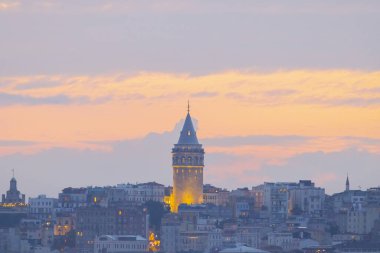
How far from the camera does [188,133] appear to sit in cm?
16938

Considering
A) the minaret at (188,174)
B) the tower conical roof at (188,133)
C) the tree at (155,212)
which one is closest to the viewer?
the tree at (155,212)

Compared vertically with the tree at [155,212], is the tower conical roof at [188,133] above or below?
above

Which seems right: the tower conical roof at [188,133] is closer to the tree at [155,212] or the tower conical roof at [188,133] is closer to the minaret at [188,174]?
the minaret at [188,174]

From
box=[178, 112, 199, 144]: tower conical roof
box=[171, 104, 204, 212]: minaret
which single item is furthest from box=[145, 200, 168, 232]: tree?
box=[178, 112, 199, 144]: tower conical roof

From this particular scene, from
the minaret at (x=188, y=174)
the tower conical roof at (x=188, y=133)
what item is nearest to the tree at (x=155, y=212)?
the minaret at (x=188, y=174)

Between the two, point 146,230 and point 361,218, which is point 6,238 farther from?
point 361,218

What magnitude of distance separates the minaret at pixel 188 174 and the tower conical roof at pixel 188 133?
38cm

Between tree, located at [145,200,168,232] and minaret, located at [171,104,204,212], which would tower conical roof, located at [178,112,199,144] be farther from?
tree, located at [145,200,168,232]

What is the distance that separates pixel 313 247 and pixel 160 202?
27.1 m

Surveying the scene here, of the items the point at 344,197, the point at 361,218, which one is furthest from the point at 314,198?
the point at 361,218

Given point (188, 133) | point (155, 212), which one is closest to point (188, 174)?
point (188, 133)

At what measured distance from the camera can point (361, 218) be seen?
6176 inches

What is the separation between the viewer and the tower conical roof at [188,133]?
169 m

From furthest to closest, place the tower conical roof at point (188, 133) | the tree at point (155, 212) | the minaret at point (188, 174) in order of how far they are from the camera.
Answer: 1. the tower conical roof at point (188, 133)
2. the minaret at point (188, 174)
3. the tree at point (155, 212)
